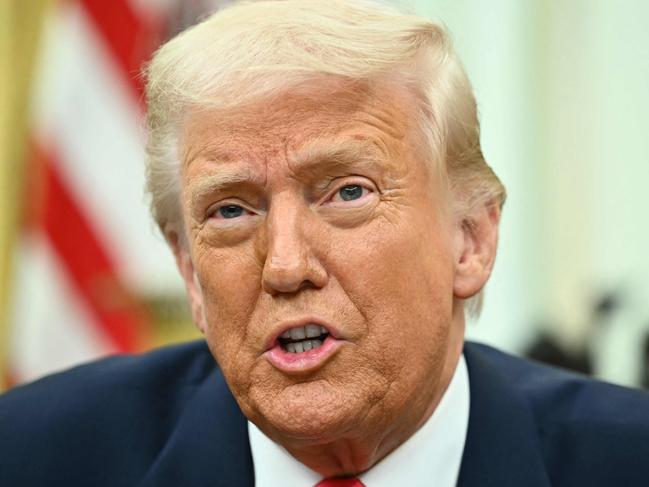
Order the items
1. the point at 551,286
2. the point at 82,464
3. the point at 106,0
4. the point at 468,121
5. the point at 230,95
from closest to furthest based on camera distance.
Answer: the point at 230,95
the point at 468,121
the point at 82,464
the point at 106,0
the point at 551,286

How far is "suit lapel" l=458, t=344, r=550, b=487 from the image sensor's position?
7.54 ft

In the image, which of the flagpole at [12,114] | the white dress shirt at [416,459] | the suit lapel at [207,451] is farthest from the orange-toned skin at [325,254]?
the flagpole at [12,114]

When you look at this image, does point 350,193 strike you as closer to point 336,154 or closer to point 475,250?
point 336,154

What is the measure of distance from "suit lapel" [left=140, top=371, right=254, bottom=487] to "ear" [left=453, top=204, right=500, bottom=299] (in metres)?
0.52

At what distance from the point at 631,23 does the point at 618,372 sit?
4.08 feet

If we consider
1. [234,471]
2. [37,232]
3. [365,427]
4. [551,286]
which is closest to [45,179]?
[37,232]

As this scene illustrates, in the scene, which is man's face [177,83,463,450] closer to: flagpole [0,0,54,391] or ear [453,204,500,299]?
ear [453,204,500,299]

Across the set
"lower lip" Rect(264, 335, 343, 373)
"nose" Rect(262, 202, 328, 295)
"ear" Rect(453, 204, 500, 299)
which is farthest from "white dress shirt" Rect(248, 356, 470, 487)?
"nose" Rect(262, 202, 328, 295)

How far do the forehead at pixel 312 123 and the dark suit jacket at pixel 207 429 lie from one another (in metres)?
0.60

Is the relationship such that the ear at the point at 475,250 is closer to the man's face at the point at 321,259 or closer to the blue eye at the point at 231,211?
the man's face at the point at 321,259

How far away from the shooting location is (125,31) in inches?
168

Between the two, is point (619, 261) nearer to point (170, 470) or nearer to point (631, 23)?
point (631, 23)

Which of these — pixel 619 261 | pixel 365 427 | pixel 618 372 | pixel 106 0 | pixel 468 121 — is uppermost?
pixel 106 0

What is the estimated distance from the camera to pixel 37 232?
431cm
